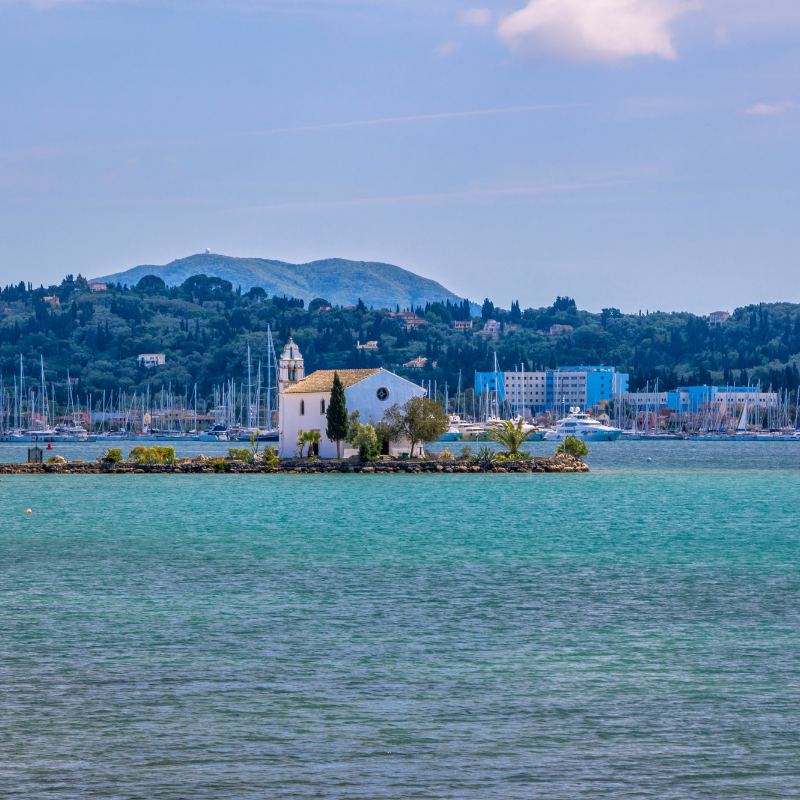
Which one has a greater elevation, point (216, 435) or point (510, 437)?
point (216, 435)

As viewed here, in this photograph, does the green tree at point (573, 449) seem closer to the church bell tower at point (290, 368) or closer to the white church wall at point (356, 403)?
the white church wall at point (356, 403)

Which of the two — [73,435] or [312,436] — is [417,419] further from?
[73,435]

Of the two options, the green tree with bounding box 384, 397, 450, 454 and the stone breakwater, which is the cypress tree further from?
the green tree with bounding box 384, 397, 450, 454

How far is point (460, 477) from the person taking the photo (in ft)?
204

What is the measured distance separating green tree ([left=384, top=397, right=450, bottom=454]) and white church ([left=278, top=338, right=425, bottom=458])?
1.87 ft

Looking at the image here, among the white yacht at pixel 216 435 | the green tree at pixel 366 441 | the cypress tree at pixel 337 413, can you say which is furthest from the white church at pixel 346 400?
the white yacht at pixel 216 435

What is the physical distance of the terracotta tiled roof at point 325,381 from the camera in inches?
2475

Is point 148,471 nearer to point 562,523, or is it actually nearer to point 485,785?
point 562,523

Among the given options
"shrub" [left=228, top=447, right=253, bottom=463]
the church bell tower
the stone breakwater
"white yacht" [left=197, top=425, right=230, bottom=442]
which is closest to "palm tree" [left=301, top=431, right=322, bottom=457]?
the stone breakwater

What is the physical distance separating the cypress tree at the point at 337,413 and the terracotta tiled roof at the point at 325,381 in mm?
1188

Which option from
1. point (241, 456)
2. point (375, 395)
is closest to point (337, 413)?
point (375, 395)

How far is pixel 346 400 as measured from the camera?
62406 mm

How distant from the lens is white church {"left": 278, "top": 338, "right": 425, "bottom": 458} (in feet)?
206

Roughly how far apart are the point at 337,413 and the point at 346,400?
1655 millimetres
